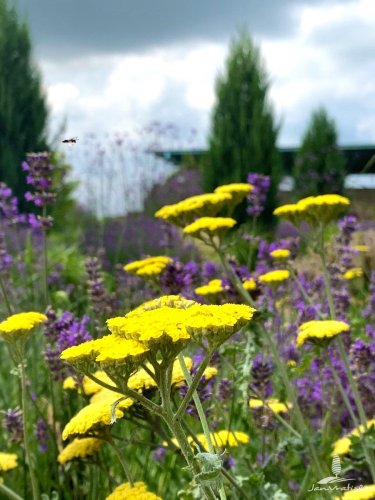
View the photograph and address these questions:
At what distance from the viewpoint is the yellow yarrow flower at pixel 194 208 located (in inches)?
116

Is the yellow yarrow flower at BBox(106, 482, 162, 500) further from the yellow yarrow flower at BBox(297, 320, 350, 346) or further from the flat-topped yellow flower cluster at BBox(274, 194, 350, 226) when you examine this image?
the flat-topped yellow flower cluster at BBox(274, 194, 350, 226)

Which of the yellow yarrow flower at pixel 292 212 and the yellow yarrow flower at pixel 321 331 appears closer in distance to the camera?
the yellow yarrow flower at pixel 321 331

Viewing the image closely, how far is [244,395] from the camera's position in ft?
7.89

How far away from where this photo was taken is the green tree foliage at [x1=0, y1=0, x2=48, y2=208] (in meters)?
15.2

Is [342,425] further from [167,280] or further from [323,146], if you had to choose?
[323,146]

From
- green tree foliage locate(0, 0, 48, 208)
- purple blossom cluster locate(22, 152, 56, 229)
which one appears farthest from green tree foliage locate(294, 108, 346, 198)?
purple blossom cluster locate(22, 152, 56, 229)

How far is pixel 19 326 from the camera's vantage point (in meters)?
2.02

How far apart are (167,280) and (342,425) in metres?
1.25

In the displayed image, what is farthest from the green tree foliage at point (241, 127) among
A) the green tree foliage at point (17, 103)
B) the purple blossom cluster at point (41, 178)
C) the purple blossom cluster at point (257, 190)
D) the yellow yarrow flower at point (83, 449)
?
the yellow yarrow flower at point (83, 449)

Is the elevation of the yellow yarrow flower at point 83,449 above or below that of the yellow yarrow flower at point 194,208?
below

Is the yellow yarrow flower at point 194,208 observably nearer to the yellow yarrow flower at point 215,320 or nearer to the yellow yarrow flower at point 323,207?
the yellow yarrow flower at point 323,207

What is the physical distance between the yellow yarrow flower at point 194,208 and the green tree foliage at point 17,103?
40.8 ft

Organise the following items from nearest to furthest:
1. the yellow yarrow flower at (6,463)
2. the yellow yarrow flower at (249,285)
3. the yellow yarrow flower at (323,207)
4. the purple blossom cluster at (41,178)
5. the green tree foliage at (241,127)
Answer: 1. the yellow yarrow flower at (6,463)
2. the yellow yarrow flower at (323,207)
3. the yellow yarrow flower at (249,285)
4. the purple blossom cluster at (41,178)
5. the green tree foliage at (241,127)

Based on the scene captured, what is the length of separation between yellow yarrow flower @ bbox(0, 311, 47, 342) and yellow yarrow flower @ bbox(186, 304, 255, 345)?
0.77m
